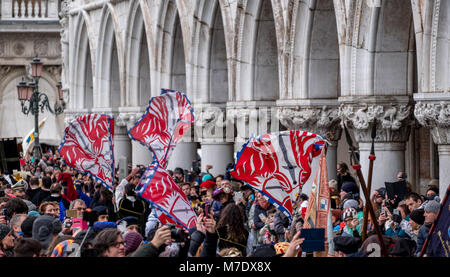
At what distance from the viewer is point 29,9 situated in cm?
4909

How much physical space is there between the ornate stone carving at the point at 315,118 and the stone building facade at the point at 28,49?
2933cm

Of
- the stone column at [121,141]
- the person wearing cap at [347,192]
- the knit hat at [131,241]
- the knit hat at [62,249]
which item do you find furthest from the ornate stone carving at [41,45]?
the knit hat at [62,249]

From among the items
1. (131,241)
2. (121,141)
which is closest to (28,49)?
(121,141)

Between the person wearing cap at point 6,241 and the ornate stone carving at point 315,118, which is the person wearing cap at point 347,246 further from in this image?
the ornate stone carving at point 315,118

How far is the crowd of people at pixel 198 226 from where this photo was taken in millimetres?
9070

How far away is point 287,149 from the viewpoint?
12.4 meters

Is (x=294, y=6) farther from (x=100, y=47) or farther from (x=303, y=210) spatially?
(x=100, y=47)

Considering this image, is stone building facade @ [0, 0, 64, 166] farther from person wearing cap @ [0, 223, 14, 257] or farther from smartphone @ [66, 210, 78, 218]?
person wearing cap @ [0, 223, 14, 257]

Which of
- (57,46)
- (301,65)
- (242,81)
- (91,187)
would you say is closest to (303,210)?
(301,65)

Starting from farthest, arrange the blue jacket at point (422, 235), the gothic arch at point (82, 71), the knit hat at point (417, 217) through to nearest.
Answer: the gothic arch at point (82, 71), the knit hat at point (417, 217), the blue jacket at point (422, 235)

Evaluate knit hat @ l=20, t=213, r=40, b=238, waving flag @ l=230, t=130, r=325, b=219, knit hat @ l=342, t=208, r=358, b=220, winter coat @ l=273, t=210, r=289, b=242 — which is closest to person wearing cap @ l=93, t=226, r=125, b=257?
knit hat @ l=20, t=213, r=40, b=238

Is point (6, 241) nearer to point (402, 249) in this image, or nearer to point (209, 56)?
point (402, 249)

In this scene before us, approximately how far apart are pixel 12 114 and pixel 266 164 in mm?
38517

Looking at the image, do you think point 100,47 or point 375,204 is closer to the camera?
point 375,204
